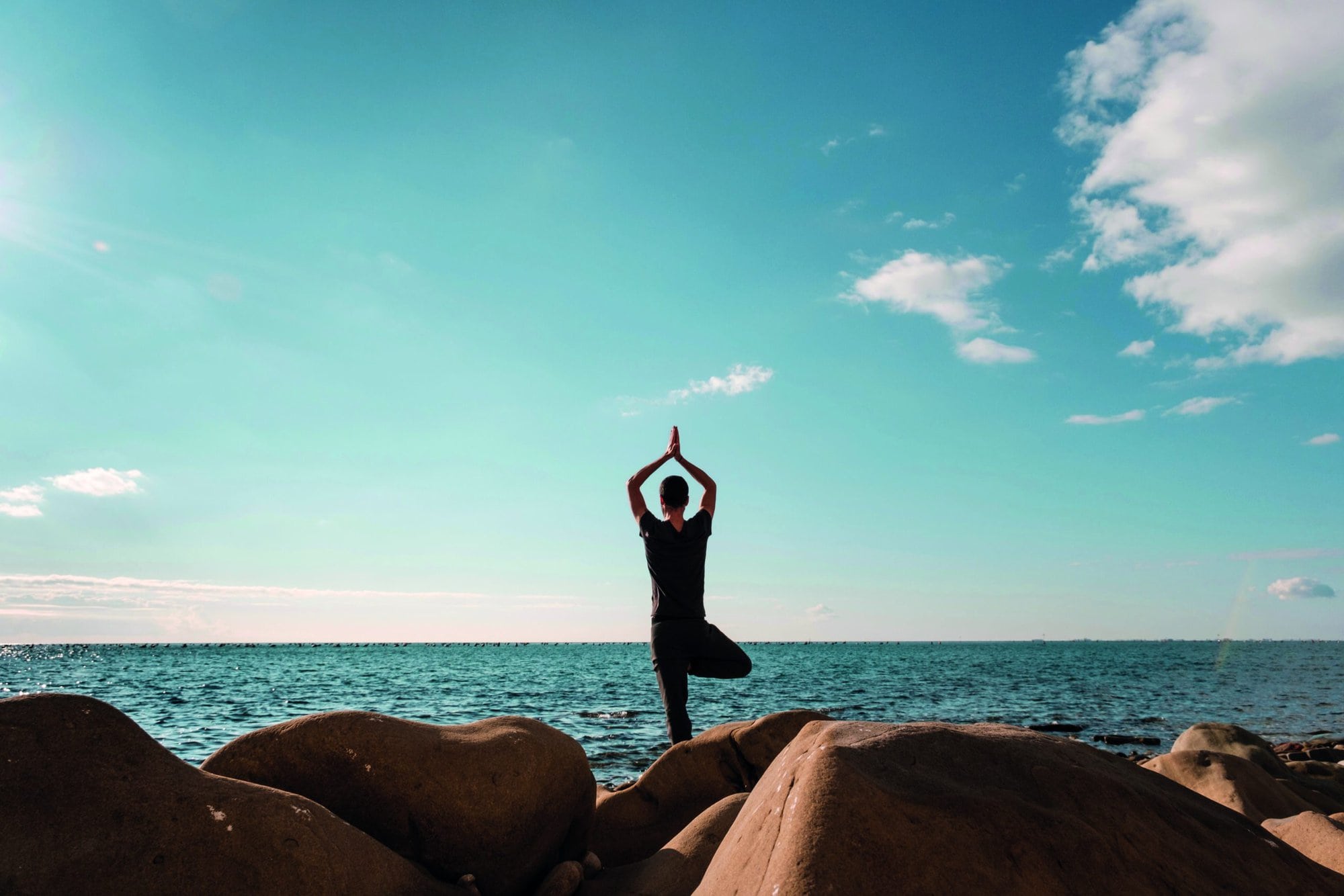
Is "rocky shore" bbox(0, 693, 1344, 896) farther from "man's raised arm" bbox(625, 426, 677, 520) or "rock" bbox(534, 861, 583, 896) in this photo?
"man's raised arm" bbox(625, 426, 677, 520)

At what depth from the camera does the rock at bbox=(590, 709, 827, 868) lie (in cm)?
591

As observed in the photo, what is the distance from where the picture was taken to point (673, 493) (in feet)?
20.4

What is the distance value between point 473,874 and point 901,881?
314 cm

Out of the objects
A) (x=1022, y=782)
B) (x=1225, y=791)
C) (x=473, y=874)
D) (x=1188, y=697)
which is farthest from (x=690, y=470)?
(x=1188, y=697)

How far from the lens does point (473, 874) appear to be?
4629 mm

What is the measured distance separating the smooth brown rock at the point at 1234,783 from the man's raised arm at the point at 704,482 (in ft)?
15.7

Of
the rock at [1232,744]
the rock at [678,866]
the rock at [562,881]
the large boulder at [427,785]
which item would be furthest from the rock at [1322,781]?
the large boulder at [427,785]

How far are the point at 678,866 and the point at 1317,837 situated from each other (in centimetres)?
344

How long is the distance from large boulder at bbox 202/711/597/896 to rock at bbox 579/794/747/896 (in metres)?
0.51

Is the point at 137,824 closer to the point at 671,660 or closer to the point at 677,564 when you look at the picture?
the point at 671,660

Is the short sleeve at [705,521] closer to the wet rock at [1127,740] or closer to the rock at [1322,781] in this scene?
the rock at [1322,781]

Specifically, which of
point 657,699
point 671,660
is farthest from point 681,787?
point 657,699

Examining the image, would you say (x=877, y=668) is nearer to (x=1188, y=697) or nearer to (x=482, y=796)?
(x=1188, y=697)

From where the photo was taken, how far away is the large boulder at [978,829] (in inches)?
96.1
